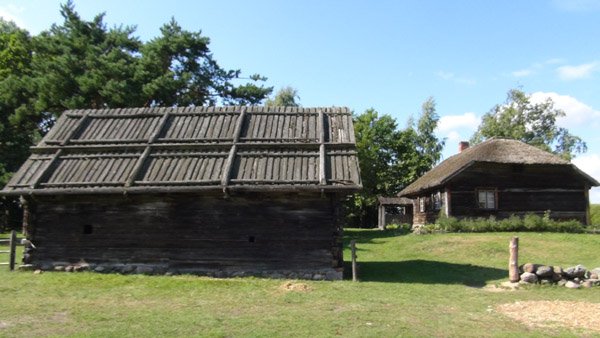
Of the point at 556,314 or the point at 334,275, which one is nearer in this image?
the point at 556,314

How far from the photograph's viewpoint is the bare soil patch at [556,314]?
9.05 meters

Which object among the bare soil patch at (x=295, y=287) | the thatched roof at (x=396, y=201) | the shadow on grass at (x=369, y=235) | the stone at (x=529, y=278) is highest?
the thatched roof at (x=396, y=201)

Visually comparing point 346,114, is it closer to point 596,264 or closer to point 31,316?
point 596,264

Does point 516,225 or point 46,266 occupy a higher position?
point 516,225

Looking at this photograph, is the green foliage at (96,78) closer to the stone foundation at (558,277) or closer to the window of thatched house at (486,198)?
the window of thatched house at (486,198)

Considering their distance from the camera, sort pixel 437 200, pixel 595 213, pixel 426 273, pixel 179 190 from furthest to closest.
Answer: pixel 595 213 < pixel 437 200 < pixel 426 273 < pixel 179 190

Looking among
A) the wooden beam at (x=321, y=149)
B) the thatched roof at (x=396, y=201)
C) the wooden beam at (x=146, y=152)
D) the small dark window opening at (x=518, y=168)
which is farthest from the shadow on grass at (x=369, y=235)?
the wooden beam at (x=146, y=152)

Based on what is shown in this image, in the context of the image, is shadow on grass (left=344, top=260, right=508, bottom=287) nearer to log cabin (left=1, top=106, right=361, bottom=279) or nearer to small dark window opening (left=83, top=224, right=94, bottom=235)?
log cabin (left=1, top=106, right=361, bottom=279)

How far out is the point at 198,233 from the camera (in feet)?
48.3

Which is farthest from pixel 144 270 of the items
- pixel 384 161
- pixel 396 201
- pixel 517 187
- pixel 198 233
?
pixel 384 161

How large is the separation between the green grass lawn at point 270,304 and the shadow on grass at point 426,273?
0.03m

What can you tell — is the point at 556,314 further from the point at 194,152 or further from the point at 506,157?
the point at 506,157

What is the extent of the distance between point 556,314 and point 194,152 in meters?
11.1

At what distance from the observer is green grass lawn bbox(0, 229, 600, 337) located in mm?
8289
